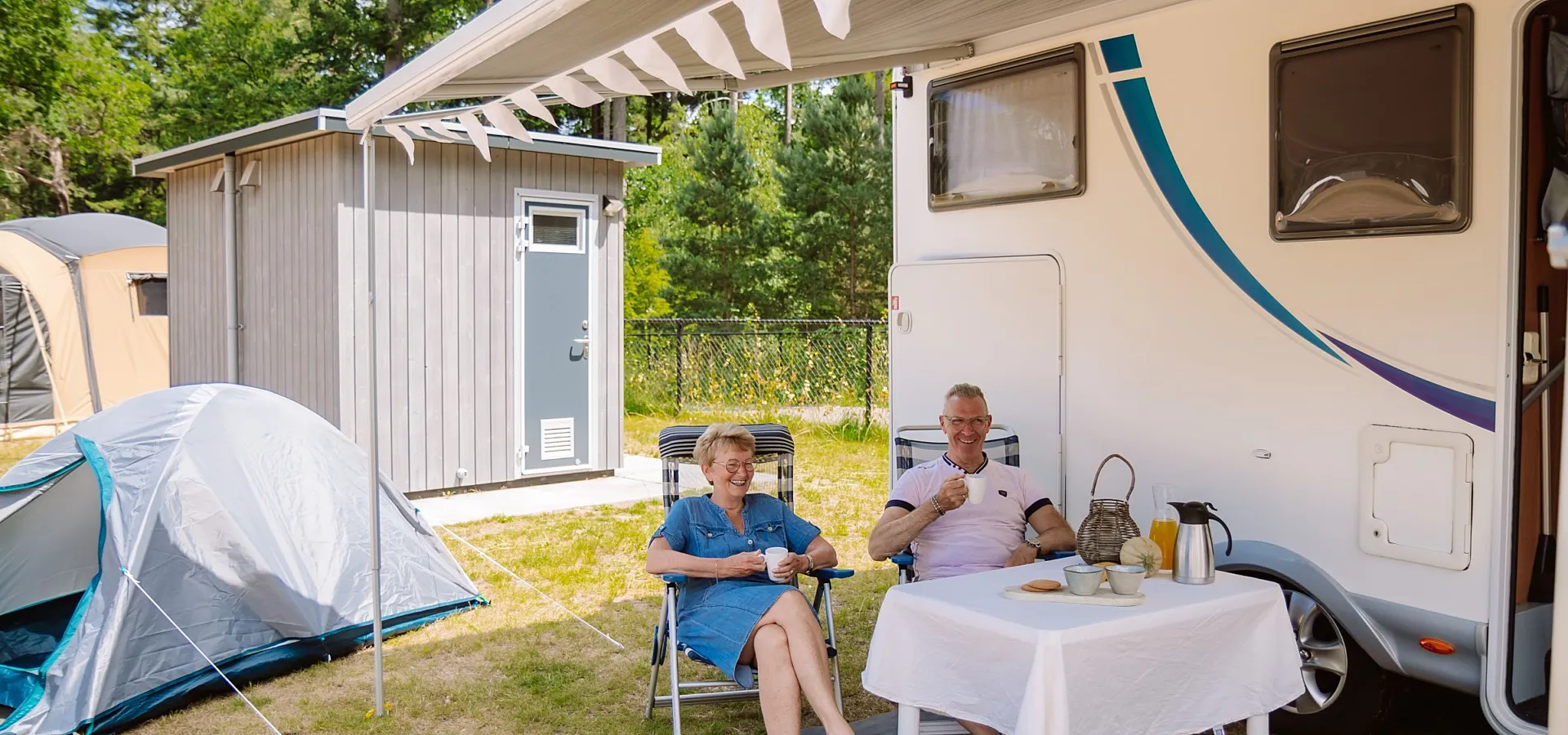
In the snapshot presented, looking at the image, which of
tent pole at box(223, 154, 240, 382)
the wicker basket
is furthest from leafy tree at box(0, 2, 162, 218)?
the wicker basket

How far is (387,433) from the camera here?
23.4ft

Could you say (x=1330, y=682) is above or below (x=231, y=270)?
below

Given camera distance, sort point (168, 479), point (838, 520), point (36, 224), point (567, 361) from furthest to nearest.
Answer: point (36, 224), point (567, 361), point (838, 520), point (168, 479)

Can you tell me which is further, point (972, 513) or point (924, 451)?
point (924, 451)

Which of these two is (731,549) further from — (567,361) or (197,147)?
(197,147)

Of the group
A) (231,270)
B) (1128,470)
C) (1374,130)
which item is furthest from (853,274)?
(1374,130)

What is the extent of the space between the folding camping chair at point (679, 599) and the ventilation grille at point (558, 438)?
379 cm

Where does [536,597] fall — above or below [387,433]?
below

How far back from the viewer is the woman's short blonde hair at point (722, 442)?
141 inches

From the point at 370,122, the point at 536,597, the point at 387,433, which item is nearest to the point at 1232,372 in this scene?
the point at 370,122

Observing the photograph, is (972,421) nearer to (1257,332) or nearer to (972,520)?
(972,520)

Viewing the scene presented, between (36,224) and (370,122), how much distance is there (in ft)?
31.0

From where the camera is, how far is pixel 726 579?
3.49 meters

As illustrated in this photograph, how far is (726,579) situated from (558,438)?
463 cm
